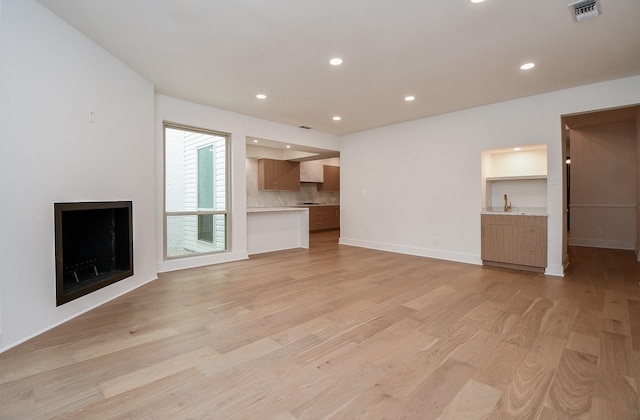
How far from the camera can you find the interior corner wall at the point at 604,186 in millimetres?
6055

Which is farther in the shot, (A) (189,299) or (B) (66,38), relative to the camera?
(A) (189,299)

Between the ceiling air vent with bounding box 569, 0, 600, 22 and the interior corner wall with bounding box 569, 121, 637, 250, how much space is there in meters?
5.25

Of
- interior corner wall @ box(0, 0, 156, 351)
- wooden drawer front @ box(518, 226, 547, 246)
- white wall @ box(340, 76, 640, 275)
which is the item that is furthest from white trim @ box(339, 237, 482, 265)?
interior corner wall @ box(0, 0, 156, 351)

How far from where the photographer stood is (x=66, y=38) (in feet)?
8.77

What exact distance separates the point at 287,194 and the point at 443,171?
17.7 ft

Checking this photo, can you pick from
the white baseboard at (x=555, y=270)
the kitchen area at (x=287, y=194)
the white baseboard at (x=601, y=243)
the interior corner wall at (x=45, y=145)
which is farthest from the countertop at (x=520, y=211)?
the interior corner wall at (x=45, y=145)

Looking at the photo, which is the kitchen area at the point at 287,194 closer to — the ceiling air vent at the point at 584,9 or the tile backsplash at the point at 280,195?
the tile backsplash at the point at 280,195

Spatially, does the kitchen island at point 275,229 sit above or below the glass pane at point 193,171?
below

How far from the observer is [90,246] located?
10.5 feet

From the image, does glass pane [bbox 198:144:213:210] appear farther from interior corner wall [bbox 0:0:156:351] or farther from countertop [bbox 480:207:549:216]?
countertop [bbox 480:207:549:216]

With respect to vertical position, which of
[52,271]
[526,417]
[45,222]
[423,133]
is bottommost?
[526,417]

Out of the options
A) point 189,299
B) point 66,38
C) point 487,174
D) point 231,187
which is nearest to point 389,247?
point 487,174

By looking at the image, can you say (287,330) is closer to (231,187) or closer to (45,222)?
(45,222)

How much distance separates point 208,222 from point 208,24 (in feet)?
10.7
